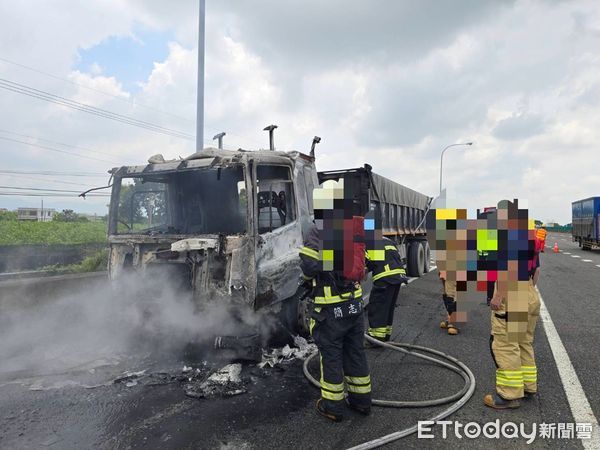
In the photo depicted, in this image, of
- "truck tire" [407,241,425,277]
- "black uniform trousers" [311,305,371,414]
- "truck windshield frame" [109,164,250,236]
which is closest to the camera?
"black uniform trousers" [311,305,371,414]

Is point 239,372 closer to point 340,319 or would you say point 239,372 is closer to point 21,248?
point 340,319

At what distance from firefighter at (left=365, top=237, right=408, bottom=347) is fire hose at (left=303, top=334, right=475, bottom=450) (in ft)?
0.81

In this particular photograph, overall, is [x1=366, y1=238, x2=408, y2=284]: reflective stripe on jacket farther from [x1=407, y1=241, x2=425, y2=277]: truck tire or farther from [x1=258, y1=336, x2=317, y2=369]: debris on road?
[x1=407, y1=241, x2=425, y2=277]: truck tire

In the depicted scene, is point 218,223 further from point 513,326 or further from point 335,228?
point 513,326

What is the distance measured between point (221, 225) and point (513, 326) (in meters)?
A: 3.72

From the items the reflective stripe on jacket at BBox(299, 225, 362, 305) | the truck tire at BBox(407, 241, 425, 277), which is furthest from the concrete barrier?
the truck tire at BBox(407, 241, 425, 277)

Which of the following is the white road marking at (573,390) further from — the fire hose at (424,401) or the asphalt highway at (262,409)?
the fire hose at (424,401)

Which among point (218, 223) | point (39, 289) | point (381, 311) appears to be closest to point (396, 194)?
point (381, 311)

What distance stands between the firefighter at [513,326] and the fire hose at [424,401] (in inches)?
10.3

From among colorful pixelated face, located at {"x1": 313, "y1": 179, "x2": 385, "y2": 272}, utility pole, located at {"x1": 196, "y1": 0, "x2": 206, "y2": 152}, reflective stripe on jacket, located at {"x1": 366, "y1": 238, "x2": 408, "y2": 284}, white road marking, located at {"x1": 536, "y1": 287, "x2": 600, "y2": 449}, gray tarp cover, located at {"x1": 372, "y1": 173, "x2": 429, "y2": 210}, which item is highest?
utility pole, located at {"x1": 196, "y1": 0, "x2": 206, "y2": 152}

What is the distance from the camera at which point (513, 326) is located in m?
3.65

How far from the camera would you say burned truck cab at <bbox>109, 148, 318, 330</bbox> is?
469cm

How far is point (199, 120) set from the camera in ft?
36.4

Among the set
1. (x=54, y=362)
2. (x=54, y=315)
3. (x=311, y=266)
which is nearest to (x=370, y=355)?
(x=311, y=266)
